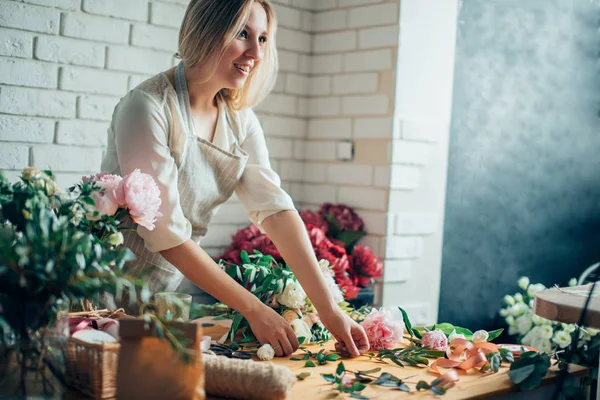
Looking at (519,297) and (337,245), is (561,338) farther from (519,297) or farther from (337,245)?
(337,245)

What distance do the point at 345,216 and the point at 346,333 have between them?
5.18ft

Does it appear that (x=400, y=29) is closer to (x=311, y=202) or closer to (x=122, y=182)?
(x=311, y=202)

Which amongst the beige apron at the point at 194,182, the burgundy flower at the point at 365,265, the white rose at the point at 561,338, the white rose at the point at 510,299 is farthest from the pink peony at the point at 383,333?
the white rose at the point at 510,299

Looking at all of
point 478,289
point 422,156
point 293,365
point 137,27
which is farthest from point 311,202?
point 293,365

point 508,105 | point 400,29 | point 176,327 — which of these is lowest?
point 176,327

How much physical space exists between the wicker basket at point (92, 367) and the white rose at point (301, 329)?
21.0 inches

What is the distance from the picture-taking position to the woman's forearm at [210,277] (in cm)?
157

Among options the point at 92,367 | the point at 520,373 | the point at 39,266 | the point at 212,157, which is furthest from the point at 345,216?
the point at 39,266

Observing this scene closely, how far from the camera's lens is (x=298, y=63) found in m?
3.34

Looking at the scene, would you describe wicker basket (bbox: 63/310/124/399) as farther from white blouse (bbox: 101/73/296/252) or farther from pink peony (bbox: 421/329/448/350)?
pink peony (bbox: 421/329/448/350)

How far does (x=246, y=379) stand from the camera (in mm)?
1172

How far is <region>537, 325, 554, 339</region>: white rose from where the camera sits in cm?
302

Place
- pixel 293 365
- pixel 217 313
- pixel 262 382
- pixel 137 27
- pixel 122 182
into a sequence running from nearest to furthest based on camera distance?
pixel 262 382, pixel 122 182, pixel 293 365, pixel 217 313, pixel 137 27

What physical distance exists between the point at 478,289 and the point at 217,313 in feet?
5.99
